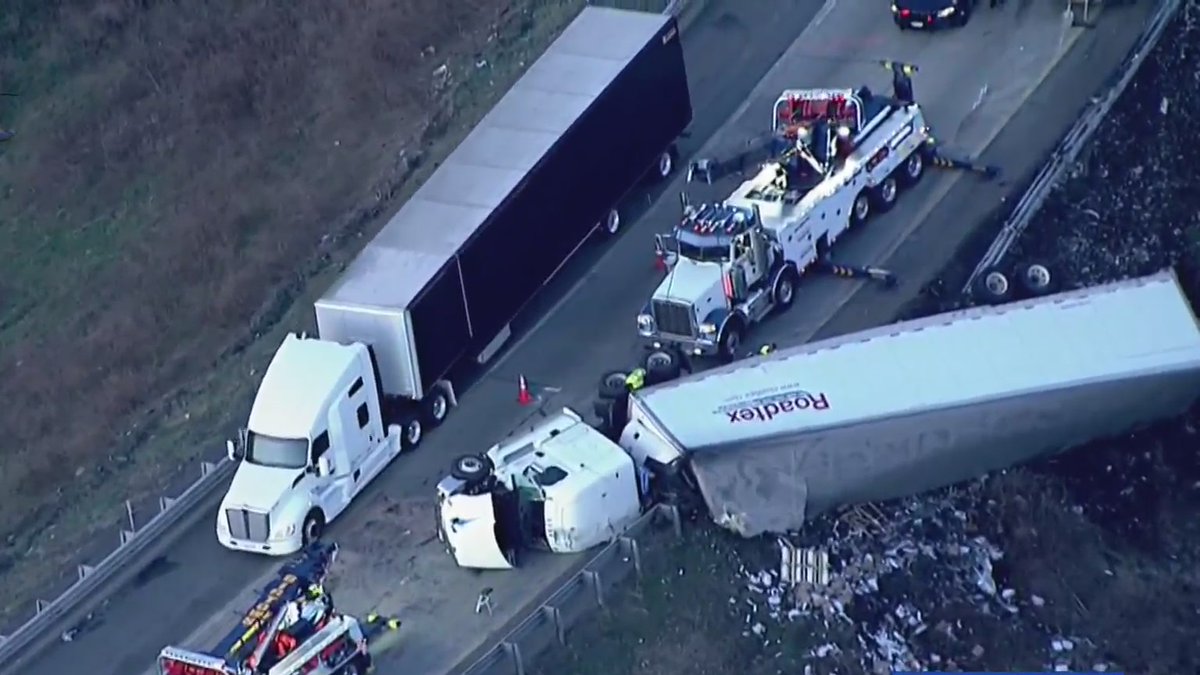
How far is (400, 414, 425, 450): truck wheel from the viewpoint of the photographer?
37375mm

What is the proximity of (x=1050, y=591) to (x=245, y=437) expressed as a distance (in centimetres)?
1264

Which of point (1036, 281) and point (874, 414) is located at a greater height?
point (874, 414)

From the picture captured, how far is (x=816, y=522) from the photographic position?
114 ft

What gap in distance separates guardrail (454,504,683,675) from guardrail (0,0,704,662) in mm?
6741

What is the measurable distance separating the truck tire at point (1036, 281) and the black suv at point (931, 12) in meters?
9.40

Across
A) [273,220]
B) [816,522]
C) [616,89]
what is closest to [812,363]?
[816,522]

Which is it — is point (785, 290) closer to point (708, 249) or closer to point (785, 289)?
point (785, 289)

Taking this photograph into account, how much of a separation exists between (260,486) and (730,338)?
8.03 metres

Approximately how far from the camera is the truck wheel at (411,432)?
37375 mm

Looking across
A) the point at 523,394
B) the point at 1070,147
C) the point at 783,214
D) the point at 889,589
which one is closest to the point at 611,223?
the point at 783,214

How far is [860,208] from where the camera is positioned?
1592 inches

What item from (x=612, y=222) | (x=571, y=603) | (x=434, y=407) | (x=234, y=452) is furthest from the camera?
(x=612, y=222)

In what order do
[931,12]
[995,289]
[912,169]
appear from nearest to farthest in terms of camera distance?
1. [995,289]
2. [912,169]
3. [931,12]

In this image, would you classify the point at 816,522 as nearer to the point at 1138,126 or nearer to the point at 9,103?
the point at 1138,126
